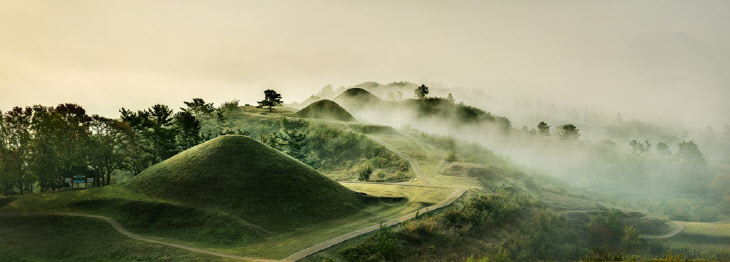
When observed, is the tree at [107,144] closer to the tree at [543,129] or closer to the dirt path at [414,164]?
the dirt path at [414,164]

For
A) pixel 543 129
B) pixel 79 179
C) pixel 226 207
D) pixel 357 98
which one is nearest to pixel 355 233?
pixel 226 207

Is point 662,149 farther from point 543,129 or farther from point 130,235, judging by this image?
point 130,235

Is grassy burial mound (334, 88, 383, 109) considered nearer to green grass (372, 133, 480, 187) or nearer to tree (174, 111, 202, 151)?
green grass (372, 133, 480, 187)

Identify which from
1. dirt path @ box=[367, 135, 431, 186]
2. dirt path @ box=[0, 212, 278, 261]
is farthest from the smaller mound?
dirt path @ box=[0, 212, 278, 261]

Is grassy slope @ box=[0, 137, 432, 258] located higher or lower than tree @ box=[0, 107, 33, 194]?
lower

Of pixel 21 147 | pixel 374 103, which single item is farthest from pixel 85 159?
pixel 374 103

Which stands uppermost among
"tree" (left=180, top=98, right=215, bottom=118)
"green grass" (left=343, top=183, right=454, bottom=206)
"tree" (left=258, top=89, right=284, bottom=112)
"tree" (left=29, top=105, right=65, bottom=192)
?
"tree" (left=258, top=89, right=284, bottom=112)
